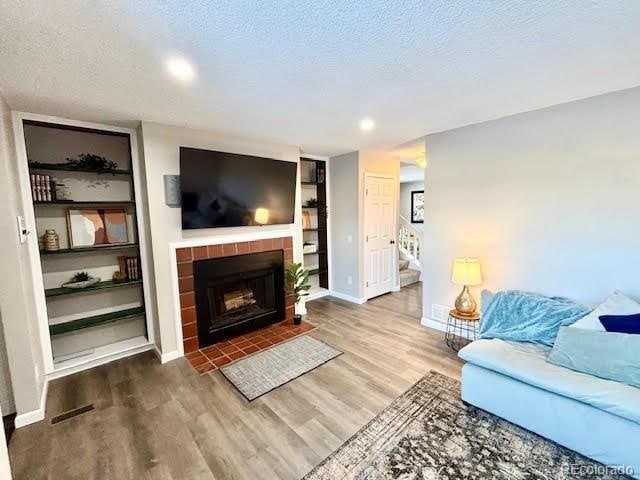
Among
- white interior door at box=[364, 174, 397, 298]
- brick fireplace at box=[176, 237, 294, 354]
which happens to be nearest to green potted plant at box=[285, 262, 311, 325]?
brick fireplace at box=[176, 237, 294, 354]

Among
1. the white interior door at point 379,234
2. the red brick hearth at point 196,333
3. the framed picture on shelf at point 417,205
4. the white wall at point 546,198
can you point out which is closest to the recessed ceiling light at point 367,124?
the white wall at point 546,198

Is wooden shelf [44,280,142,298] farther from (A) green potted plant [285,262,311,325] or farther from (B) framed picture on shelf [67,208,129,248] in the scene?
(A) green potted plant [285,262,311,325]

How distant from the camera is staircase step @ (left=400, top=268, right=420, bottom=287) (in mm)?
5445

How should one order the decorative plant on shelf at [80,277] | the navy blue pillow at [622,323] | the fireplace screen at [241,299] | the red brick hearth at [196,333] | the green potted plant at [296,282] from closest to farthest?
the navy blue pillow at [622,323], the decorative plant on shelf at [80,277], the red brick hearth at [196,333], the fireplace screen at [241,299], the green potted plant at [296,282]

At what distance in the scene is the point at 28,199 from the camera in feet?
7.95

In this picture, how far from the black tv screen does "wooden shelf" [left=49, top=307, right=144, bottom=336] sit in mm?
1102

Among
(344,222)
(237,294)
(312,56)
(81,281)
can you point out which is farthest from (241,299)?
(312,56)

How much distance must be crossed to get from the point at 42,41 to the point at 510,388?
3.42 metres

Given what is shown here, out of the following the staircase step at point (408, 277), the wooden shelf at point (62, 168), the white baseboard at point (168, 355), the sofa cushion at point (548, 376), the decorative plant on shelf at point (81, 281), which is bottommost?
the white baseboard at point (168, 355)

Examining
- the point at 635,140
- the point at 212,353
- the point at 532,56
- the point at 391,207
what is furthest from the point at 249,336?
the point at 635,140

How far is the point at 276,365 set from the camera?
2.75m

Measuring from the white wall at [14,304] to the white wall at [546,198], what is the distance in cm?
388

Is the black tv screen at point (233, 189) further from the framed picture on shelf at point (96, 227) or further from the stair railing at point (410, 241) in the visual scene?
the stair railing at point (410, 241)

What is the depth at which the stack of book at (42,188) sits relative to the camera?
2.47m
